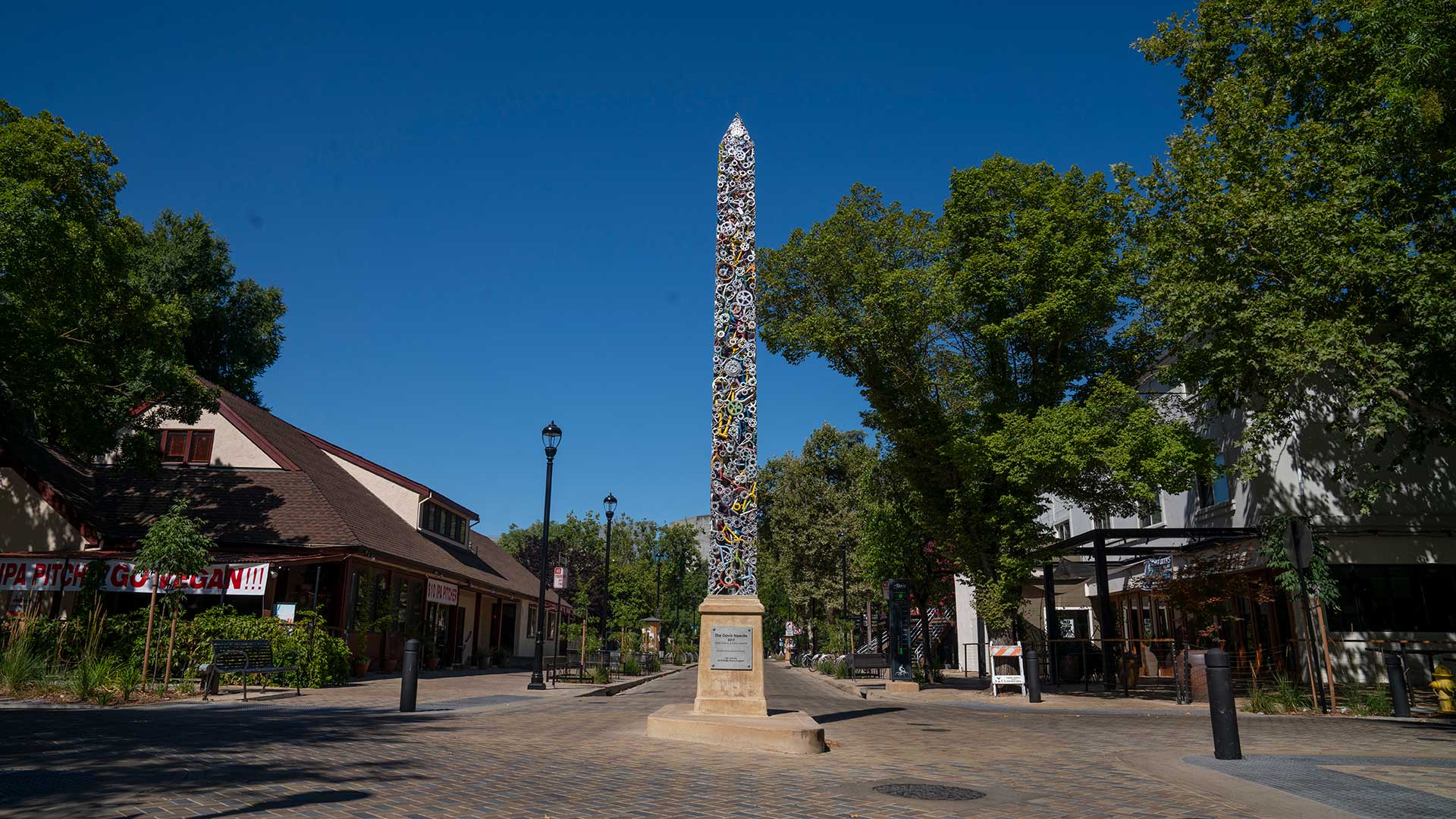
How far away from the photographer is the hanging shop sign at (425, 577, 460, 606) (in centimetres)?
2859

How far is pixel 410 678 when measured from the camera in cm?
1434

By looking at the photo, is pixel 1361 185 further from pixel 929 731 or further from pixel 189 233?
pixel 189 233

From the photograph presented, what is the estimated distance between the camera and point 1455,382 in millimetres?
17172

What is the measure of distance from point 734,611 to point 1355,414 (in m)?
21.2

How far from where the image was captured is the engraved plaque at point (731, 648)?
1265 centimetres

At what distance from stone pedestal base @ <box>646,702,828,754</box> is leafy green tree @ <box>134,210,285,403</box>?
116 ft

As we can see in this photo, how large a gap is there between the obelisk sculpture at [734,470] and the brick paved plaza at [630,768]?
1.54 metres

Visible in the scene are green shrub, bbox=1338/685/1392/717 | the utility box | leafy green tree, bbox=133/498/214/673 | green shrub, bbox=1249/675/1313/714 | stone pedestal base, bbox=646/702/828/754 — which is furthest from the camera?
the utility box

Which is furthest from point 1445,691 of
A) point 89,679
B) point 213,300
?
point 213,300

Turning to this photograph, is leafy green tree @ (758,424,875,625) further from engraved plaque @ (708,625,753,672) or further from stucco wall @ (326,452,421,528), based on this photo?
engraved plaque @ (708,625,753,672)

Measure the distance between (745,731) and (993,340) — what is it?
16906 millimetres

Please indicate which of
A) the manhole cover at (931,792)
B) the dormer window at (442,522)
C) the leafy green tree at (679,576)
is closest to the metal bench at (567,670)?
the dormer window at (442,522)

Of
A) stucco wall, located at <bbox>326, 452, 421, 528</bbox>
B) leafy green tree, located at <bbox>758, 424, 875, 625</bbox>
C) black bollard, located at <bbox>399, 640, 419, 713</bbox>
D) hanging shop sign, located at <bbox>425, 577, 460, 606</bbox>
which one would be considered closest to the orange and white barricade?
Result: black bollard, located at <bbox>399, 640, 419, 713</bbox>

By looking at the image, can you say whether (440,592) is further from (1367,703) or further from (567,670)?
(1367,703)
